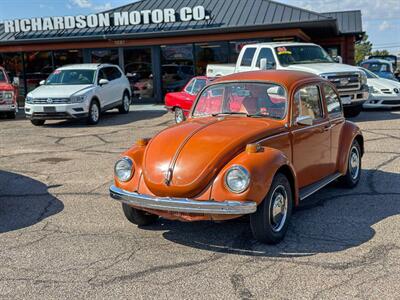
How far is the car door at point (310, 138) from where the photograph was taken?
552cm

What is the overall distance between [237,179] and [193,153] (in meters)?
0.54

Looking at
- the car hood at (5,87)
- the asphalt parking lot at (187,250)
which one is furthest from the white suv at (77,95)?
the asphalt parking lot at (187,250)

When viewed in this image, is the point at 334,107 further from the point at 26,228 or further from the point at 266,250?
the point at 26,228

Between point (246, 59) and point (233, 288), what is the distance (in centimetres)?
1139

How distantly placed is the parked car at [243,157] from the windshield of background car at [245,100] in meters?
0.01

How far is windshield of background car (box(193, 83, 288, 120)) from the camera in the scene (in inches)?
221

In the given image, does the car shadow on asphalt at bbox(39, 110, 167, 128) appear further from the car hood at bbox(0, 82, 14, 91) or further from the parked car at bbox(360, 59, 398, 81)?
the parked car at bbox(360, 59, 398, 81)

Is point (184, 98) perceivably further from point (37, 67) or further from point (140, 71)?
point (37, 67)

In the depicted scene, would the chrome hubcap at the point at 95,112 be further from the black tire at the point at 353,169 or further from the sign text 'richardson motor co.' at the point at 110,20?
the black tire at the point at 353,169

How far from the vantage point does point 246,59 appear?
14.6m

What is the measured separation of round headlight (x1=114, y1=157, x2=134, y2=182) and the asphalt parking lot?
2.03ft

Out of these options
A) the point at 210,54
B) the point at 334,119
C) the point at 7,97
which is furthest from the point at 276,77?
the point at 210,54

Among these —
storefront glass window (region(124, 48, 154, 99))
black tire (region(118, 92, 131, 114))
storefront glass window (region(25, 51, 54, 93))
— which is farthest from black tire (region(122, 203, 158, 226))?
storefront glass window (region(25, 51, 54, 93))

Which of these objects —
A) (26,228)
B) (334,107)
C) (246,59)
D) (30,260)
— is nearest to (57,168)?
(26,228)
